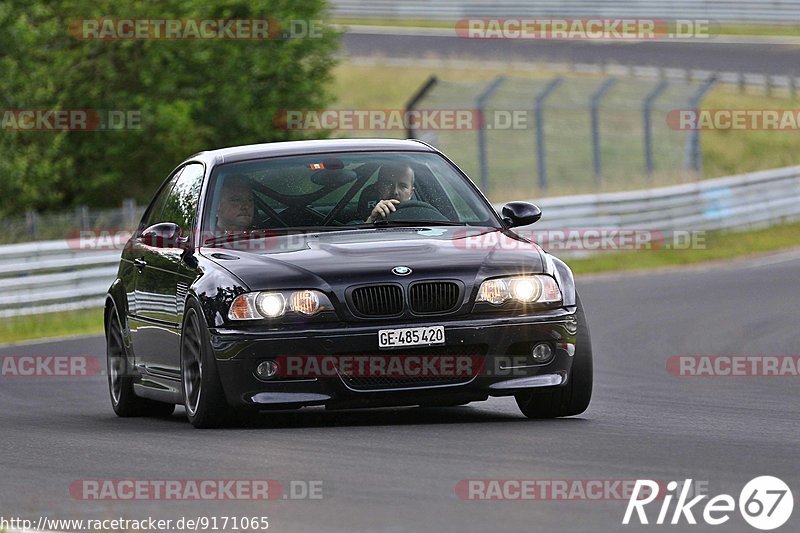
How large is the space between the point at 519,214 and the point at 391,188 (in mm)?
713

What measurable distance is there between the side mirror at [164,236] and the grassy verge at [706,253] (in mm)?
15745

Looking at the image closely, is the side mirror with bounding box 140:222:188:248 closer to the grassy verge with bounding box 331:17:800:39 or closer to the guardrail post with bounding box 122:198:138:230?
the guardrail post with bounding box 122:198:138:230

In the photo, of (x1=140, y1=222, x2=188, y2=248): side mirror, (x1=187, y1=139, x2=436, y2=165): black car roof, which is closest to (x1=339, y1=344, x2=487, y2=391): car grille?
(x1=140, y1=222, x2=188, y2=248): side mirror

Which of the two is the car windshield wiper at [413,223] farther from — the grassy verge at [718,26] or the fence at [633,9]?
the grassy verge at [718,26]

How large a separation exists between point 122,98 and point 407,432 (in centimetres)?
2412

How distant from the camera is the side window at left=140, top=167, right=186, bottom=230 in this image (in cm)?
1093

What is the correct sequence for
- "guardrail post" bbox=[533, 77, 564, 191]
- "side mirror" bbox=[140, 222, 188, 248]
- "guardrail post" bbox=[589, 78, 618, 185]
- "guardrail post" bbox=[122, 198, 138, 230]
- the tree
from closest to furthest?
"side mirror" bbox=[140, 222, 188, 248]
"guardrail post" bbox=[122, 198, 138, 230]
"guardrail post" bbox=[533, 77, 564, 191]
"guardrail post" bbox=[589, 78, 618, 185]
the tree

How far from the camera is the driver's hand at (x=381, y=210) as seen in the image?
9703 mm

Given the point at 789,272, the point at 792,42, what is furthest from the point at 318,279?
the point at 792,42

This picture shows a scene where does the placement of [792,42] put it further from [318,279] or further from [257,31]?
[318,279]

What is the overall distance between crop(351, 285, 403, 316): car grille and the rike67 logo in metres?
2.22

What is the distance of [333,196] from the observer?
9742 mm

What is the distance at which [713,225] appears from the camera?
2895 cm

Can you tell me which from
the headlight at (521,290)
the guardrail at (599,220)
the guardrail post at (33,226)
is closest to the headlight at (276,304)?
the headlight at (521,290)
